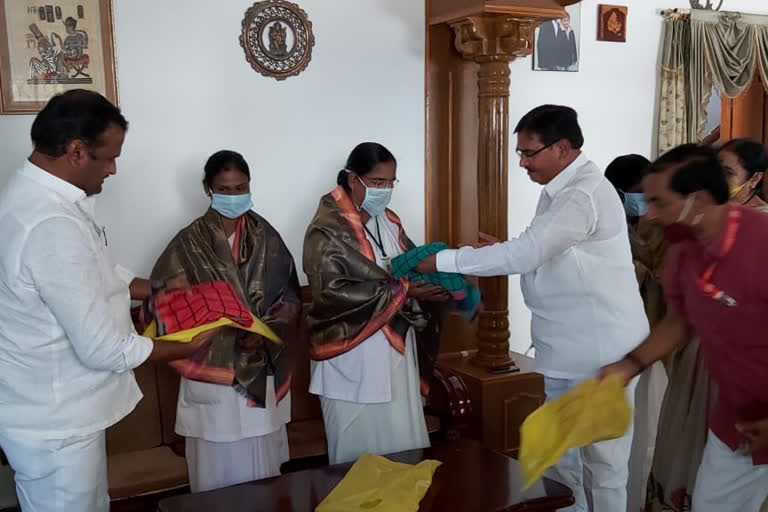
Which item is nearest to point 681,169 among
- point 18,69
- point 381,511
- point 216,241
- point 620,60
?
point 381,511

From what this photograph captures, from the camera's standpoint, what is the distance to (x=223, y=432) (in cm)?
273

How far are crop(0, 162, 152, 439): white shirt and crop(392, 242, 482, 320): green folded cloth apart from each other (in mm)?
1086

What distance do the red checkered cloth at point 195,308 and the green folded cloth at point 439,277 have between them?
0.68 m

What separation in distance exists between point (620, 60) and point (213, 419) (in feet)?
10.7

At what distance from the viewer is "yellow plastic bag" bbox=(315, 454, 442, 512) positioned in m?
2.21

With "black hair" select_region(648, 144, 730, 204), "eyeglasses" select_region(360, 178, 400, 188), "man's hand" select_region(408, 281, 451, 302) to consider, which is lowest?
"man's hand" select_region(408, 281, 451, 302)

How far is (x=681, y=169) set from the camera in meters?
1.86

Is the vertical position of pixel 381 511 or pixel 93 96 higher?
pixel 93 96

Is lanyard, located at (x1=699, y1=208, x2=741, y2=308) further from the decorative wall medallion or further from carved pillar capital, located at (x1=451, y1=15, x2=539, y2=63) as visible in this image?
the decorative wall medallion

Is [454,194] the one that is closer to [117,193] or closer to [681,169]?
[117,193]

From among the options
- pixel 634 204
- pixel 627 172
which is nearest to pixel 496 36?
pixel 627 172

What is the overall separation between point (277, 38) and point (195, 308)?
1.64 meters

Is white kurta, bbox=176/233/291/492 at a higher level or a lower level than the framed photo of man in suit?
lower

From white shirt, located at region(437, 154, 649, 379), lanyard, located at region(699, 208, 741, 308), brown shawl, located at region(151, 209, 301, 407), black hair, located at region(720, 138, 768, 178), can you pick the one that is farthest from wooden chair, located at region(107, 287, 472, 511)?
lanyard, located at region(699, 208, 741, 308)
